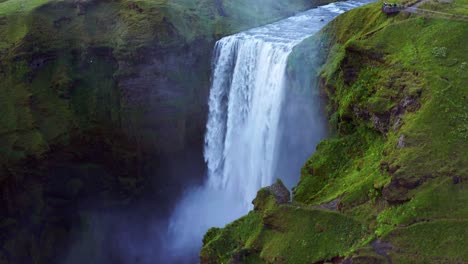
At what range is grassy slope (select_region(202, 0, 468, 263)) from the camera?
45.3 feet

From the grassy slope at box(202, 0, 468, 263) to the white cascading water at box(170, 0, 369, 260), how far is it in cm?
420

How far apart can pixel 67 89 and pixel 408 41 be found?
24505mm

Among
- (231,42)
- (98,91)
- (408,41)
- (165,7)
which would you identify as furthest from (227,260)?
(165,7)

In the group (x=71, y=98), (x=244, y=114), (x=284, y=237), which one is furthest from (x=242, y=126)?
(x=284, y=237)

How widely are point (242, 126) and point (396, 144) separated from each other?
15.1 meters

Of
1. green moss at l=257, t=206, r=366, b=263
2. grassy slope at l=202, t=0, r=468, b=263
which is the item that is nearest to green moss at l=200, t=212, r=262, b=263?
grassy slope at l=202, t=0, r=468, b=263

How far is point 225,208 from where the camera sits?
105ft

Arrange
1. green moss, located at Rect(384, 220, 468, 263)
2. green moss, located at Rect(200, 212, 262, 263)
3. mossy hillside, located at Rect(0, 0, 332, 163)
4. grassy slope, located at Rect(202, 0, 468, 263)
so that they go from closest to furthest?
green moss, located at Rect(384, 220, 468, 263), grassy slope, located at Rect(202, 0, 468, 263), green moss, located at Rect(200, 212, 262, 263), mossy hillside, located at Rect(0, 0, 332, 163)

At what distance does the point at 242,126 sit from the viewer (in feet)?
101

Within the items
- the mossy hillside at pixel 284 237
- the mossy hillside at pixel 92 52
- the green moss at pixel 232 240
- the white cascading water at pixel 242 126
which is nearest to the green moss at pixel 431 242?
the mossy hillside at pixel 284 237

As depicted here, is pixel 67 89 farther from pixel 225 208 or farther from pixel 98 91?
pixel 225 208

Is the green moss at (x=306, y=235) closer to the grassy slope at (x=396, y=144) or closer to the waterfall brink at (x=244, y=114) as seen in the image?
the grassy slope at (x=396, y=144)

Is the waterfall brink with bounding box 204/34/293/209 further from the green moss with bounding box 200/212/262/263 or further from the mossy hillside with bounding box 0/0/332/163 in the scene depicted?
the green moss with bounding box 200/212/262/263

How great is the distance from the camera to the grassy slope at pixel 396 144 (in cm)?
1382
